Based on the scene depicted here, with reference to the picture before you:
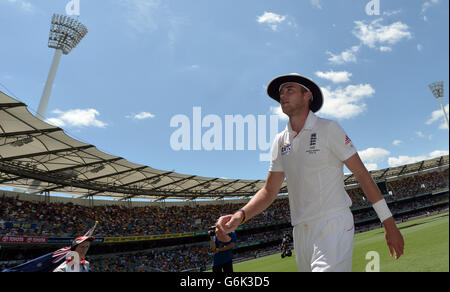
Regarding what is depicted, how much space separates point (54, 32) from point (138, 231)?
4039 cm

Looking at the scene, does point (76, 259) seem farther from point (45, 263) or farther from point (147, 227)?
point (147, 227)

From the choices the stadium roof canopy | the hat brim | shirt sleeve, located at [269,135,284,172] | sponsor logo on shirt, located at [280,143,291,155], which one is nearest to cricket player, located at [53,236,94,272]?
shirt sleeve, located at [269,135,284,172]

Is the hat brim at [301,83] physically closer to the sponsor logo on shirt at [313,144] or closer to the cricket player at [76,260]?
the sponsor logo on shirt at [313,144]

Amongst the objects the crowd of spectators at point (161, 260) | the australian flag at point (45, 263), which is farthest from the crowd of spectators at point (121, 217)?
the australian flag at point (45, 263)

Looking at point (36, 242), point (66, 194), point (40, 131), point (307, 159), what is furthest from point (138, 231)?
point (307, 159)

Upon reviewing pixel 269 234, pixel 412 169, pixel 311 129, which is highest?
pixel 412 169

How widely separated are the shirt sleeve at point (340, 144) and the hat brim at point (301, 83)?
520 millimetres

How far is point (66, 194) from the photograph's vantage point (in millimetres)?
33719

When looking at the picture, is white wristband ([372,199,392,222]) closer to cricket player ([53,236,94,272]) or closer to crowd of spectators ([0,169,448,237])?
cricket player ([53,236,94,272])

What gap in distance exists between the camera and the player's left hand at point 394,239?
1.77 meters

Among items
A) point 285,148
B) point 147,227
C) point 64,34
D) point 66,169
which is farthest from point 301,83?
point 64,34

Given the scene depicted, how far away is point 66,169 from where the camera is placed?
2523 cm
